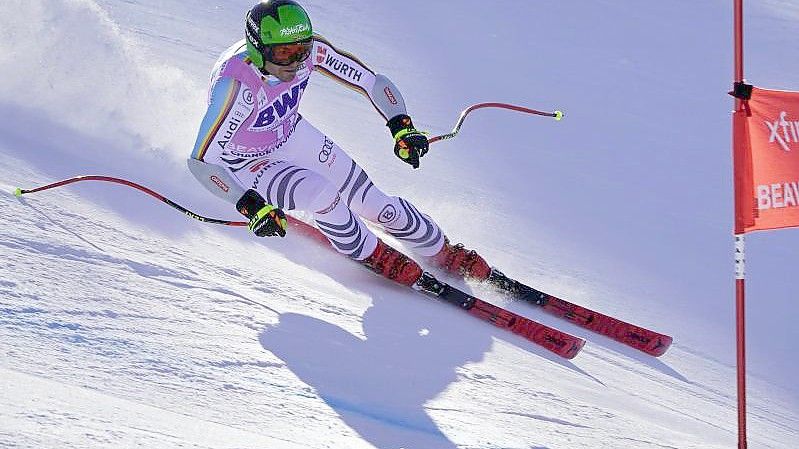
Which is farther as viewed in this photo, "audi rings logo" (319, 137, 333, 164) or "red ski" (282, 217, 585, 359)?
"audi rings logo" (319, 137, 333, 164)

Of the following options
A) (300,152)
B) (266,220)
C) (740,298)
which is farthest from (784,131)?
(300,152)

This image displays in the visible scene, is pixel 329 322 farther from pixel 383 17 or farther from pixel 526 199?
pixel 383 17

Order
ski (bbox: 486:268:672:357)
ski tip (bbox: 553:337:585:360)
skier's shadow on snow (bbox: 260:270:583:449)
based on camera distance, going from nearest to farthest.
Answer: skier's shadow on snow (bbox: 260:270:583:449), ski tip (bbox: 553:337:585:360), ski (bbox: 486:268:672:357)

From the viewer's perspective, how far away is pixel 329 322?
415cm

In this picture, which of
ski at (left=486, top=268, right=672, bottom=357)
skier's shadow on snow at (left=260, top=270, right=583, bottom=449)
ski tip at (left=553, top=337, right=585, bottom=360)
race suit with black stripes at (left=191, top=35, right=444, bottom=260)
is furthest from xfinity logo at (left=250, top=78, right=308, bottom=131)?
ski tip at (left=553, top=337, right=585, bottom=360)

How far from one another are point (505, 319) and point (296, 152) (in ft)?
4.20

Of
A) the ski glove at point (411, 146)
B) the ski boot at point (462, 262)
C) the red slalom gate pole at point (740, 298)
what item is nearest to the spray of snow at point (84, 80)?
the ski glove at point (411, 146)

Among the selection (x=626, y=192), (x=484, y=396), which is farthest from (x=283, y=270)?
(x=626, y=192)

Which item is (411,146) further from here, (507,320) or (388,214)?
(507,320)

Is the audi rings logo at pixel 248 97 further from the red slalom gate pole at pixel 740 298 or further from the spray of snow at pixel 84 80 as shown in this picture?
the red slalom gate pole at pixel 740 298

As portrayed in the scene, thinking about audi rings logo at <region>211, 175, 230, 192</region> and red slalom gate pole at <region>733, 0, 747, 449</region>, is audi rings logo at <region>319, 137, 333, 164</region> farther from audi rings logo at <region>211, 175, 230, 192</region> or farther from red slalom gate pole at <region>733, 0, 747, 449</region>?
red slalom gate pole at <region>733, 0, 747, 449</region>

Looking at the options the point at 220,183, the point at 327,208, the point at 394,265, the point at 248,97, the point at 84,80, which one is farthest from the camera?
the point at 84,80

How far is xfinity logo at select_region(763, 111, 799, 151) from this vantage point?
11.9ft

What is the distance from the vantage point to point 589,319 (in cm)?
499
